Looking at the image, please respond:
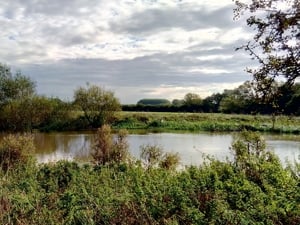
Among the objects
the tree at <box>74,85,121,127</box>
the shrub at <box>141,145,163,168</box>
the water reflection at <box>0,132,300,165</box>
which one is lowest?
the water reflection at <box>0,132,300,165</box>

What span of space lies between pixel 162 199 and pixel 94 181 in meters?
3.20

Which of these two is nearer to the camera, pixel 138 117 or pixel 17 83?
pixel 17 83

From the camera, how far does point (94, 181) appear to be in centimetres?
960

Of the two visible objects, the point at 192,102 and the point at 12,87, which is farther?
the point at 192,102

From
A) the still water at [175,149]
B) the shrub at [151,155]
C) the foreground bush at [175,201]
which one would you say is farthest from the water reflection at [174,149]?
the foreground bush at [175,201]

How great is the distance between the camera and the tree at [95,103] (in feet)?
139

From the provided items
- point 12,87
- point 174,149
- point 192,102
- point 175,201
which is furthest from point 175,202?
point 192,102

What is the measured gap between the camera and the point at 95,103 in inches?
1674

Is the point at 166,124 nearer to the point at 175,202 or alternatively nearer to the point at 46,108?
the point at 46,108

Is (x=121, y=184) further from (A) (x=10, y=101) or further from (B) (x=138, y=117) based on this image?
(B) (x=138, y=117)

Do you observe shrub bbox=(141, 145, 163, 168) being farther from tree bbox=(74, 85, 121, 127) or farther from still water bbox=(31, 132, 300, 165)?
tree bbox=(74, 85, 121, 127)

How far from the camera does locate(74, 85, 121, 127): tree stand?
4244 cm

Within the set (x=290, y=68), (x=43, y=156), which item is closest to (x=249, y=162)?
(x=290, y=68)

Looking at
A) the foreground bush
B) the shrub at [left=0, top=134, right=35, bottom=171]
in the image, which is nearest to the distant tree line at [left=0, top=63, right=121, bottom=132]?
the shrub at [left=0, top=134, right=35, bottom=171]
